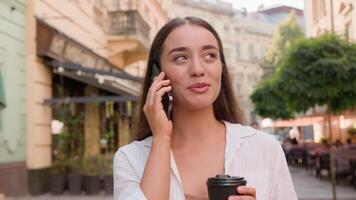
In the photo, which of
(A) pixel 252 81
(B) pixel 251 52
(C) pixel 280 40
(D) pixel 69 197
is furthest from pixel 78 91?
(B) pixel 251 52

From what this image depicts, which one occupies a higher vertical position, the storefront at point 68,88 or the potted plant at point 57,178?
the storefront at point 68,88

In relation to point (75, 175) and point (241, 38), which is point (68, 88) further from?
point (241, 38)

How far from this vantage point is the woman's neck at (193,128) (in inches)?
68.4

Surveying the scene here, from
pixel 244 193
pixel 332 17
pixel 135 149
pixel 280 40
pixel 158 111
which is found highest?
pixel 280 40

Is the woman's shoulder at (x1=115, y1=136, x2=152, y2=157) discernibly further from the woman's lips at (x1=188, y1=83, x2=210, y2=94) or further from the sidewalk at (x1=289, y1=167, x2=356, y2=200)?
the sidewalk at (x1=289, y1=167, x2=356, y2=200)

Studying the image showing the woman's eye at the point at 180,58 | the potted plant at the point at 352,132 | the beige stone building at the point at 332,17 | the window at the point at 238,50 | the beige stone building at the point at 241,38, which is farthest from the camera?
the window at the point at 238,50

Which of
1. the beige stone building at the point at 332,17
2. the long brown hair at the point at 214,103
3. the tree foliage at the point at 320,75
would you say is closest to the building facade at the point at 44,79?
the tree foliage at the point at 320,75

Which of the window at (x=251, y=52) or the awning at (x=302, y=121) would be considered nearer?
the awning at (x=302, y=121)

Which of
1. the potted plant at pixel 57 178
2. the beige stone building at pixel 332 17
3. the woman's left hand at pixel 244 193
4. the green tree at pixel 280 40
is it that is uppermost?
the green tree at pixel 280 40

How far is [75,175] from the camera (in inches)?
444

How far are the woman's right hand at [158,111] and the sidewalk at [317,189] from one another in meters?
9.53

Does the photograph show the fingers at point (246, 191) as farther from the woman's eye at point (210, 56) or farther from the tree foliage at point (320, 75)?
the tree foliage at point (320, 75)

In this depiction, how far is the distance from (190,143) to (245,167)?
21 cm

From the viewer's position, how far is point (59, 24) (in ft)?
41.1
